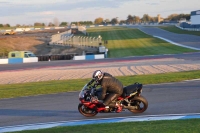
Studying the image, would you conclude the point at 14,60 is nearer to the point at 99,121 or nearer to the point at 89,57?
the point at 89,57

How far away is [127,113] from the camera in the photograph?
42.2ft

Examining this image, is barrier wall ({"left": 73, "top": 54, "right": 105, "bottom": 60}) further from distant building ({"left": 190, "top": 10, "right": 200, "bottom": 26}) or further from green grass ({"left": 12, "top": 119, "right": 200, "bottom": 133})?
distant building ({"left": 190, "top": 10, "right": 200, "bottom": 26})

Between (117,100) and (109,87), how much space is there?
55cm

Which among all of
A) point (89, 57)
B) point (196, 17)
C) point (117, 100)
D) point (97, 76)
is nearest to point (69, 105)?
point (117, 100)

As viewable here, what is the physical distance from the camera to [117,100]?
12.4 m

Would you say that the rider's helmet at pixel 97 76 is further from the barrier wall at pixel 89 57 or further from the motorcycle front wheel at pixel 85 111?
the barrier wall at pixel 89 57

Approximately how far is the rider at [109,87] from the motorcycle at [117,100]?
0.14 meters

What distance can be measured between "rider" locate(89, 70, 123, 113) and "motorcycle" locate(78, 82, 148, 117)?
0.45 feet

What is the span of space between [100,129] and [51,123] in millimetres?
2615

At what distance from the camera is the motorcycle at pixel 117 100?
12.3m

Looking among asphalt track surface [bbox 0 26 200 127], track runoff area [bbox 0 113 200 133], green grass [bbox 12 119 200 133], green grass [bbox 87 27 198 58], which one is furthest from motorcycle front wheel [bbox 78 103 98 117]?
green grass [bbox 87 27 198 58]

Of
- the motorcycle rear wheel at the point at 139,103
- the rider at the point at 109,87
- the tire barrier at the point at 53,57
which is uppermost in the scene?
the rider at the point at 109,87


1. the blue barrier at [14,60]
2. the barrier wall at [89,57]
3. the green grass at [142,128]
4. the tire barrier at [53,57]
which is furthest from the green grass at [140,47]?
the green grass at [142,128]

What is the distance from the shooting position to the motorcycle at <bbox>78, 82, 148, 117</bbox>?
12.3 metres
